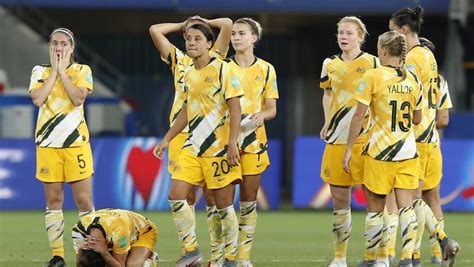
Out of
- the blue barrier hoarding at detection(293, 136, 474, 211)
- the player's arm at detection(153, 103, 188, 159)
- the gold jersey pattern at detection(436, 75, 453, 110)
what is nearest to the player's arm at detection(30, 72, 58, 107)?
the player's arm at detection(153, 103, 188, 159)

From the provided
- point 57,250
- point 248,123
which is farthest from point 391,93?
point 57,250

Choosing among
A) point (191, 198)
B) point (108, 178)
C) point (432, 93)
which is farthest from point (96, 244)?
point (108, 178)

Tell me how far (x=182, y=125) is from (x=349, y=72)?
158cm

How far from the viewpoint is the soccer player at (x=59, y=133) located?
11375 mm

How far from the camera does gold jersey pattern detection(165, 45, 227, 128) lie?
11633 mm

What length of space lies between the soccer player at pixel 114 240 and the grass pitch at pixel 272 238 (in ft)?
4.66

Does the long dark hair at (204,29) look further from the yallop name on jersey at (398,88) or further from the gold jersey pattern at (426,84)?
the gold jersey pattern at (426,84)

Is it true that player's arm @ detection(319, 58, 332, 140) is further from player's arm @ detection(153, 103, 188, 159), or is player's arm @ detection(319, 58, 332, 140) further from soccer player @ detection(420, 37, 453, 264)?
player's arm @ detection(153, 103, 188, 159)

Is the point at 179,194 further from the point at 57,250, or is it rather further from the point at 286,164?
the point at 286,164

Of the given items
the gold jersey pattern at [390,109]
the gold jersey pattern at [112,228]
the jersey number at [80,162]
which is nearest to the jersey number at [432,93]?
the gold jersey pattern at [390,109]

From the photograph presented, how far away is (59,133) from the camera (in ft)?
37.4

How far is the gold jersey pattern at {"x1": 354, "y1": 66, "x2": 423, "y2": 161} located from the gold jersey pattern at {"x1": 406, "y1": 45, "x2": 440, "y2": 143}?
71 cm

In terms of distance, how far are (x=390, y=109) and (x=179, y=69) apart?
2.29 m

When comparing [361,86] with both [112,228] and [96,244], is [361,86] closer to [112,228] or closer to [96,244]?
[112,228]
